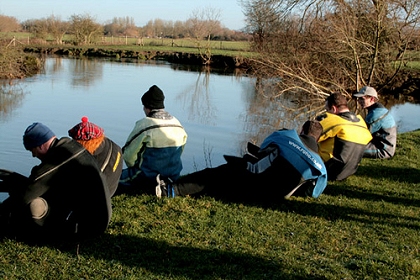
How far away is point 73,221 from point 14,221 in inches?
19.5

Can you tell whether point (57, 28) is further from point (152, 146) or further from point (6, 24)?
point (152, 146)

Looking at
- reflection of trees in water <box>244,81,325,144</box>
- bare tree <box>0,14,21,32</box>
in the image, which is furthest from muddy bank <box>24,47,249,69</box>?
reflection of trees in water <box>244,81,325,144</box>

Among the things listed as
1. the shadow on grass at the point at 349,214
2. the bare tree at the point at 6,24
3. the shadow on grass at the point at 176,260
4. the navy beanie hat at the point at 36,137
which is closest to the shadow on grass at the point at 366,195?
the shadow on grass at the point at 349,214

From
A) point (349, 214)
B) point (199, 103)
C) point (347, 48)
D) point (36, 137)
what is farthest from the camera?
point (199, 103)

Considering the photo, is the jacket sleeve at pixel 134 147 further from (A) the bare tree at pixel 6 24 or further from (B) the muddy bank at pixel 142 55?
(B) the muddy bank at pixel 142 55

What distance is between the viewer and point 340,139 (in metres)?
6.71

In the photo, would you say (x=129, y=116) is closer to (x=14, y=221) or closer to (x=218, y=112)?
(x=218, y=112)

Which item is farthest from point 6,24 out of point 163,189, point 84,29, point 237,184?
point 237,184

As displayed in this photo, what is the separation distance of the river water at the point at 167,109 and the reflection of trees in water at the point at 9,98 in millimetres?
26

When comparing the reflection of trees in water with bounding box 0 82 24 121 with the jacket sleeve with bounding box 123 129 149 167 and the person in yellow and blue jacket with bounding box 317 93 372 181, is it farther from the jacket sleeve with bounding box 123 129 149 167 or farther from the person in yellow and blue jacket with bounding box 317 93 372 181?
the person in yellow and blue jacket with bounding box 317 93 372 181

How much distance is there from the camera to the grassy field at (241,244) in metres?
4.05

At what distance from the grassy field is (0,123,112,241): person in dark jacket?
15 centimetres

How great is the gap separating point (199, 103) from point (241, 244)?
16.2 meters

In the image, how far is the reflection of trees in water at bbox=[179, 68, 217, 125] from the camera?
17.3 m
